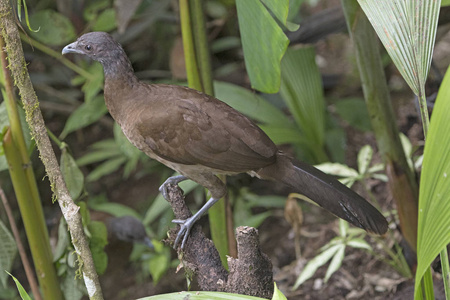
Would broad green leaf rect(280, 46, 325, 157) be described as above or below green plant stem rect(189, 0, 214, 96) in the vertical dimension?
below

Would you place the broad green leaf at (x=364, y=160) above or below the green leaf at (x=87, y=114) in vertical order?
below

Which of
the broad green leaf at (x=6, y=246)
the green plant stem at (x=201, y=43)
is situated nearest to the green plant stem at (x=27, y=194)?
the broad green leaf at (x=6, y=246)

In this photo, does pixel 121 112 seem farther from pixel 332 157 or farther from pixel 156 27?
pixel 156 27

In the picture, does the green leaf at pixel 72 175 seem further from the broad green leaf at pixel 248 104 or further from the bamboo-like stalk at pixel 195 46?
the broad green leaf at pixel 248 104

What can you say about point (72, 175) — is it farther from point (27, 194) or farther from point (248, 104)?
point (248, 104)

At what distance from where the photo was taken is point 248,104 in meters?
2.66

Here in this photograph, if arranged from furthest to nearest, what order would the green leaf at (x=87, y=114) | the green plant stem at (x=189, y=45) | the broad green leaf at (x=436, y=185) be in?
1. the green leaf at (x=87, y=114)
2. the green plant stem at (x=189, y=45)
3. the broad green leaf at (x=436, y=185)

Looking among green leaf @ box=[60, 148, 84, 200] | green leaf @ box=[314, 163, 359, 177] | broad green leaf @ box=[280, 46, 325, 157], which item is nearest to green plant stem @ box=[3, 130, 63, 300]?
green leaf @ box=[60, 148, 84, 200]

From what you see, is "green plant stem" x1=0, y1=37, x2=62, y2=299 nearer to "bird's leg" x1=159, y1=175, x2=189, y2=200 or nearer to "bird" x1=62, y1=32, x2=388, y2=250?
"bird" x1=62, y1=32, x2=388, y2=250

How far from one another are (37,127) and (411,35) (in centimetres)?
83

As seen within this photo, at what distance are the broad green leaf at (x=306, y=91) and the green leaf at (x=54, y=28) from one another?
1.01 meters

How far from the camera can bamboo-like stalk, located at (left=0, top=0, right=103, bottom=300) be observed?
1.31 metres

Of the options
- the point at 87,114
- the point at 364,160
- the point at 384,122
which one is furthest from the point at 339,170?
the point at 87,114

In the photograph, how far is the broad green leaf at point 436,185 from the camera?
3.10ft
